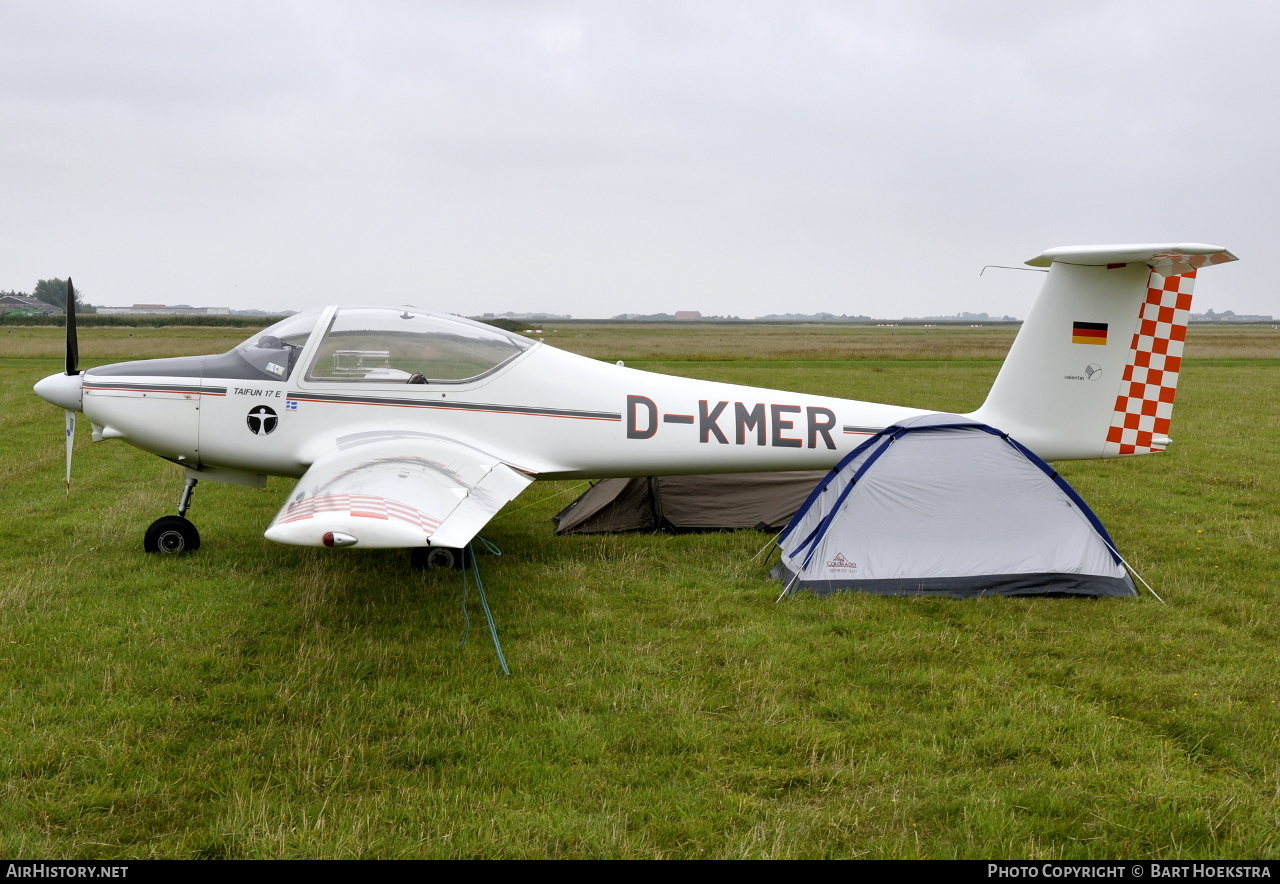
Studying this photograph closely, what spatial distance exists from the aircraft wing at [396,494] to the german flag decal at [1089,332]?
4.75 m

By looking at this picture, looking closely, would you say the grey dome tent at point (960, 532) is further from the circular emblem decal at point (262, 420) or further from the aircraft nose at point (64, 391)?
the aircraft nose at point (64, 391)

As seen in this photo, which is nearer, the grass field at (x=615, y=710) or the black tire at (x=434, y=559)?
the grass field at (x=615, y=710)

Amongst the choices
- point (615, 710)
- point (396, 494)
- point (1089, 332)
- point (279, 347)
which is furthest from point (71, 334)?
point (1089, 332)

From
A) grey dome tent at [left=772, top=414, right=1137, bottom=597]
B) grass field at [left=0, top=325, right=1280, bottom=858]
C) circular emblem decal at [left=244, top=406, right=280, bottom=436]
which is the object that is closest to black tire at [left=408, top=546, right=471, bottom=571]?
grass field at [left=0, top=325, right=1280, bottom=858]

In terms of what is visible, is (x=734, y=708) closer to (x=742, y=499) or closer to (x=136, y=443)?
(x=742, y=499)

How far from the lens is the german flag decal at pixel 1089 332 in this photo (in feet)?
22.6

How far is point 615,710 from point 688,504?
438 centimetres

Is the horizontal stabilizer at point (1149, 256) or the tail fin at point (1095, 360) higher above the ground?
the horizontal stabilizer at point (1149, 256)

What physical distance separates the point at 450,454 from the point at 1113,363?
558cm

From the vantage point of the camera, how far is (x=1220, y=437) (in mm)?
14422

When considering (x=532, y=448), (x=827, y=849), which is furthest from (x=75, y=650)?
(x=827, y=849)

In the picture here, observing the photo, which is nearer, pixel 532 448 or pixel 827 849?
pixel 827 849

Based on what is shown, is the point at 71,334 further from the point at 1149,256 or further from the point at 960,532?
the point at 1149,256

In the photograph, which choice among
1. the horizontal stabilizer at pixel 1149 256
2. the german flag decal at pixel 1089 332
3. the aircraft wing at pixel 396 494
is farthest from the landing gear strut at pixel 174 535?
the german flag decal at pixel 1089 332
